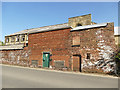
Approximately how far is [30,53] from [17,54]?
12.0 ft

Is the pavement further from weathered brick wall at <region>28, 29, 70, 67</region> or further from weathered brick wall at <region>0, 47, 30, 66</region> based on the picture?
weathered brick wall at <region>0, 47, 30, 66</region>

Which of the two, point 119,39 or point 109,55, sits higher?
point 119,39

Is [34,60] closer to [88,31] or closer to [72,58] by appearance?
[72,58]

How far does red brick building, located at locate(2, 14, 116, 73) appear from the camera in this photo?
11.5 metres

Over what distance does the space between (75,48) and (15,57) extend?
13.4m

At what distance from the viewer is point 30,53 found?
17.7 m

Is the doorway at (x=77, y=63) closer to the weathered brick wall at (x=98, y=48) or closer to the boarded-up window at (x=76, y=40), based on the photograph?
the weathered brick wall at (x=98, y=48)

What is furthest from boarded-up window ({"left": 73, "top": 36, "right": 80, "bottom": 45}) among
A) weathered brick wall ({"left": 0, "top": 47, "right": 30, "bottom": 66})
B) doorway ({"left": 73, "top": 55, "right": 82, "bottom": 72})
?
weathered brick wall ({"left": 0, "top": 47, "right": 30, "bottom": 66})

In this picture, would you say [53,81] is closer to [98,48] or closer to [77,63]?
[77,63]

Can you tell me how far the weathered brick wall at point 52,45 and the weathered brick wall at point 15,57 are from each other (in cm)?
149

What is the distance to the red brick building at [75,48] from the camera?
37.7ft

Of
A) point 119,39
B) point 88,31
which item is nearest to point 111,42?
point 88,31

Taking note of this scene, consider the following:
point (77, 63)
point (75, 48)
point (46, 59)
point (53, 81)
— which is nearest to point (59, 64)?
point (46, 59)

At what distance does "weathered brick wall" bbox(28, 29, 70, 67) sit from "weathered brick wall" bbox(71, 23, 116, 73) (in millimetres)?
2212
